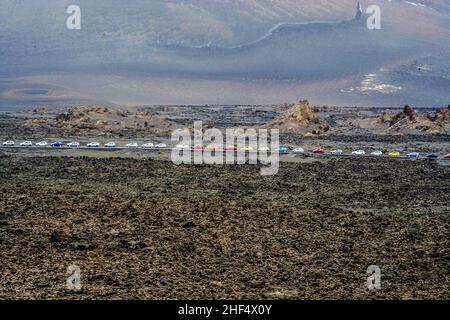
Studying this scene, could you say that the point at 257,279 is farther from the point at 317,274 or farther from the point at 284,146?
the point at 284,146

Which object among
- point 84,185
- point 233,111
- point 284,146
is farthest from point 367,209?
point 233,111

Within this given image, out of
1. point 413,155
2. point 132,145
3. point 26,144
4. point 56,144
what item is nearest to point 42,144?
point 26,144

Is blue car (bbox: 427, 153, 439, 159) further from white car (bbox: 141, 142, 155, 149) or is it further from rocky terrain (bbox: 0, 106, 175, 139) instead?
rocky terrain (bbox: 0, 106, 175, 139)

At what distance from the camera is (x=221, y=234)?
67.1ft

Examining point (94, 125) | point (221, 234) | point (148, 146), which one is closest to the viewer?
point (221, 234)

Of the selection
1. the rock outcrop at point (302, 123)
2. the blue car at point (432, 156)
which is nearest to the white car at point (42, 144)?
the rock outcrop at point (302, 123)

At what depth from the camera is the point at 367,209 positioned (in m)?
25.2

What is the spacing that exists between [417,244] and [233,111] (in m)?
69.0

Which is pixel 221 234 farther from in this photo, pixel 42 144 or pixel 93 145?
pixel 42 144

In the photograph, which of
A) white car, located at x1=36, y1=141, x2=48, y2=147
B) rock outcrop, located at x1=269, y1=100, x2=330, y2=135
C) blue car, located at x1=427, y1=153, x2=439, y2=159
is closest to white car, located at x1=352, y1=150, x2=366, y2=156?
blue car, located at x1=427, y1=153, x2=439, y2=159

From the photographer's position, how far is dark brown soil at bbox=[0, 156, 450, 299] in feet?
52.0

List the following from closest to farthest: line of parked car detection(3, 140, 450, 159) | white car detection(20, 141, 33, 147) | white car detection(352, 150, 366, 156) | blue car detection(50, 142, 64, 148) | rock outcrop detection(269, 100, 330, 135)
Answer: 1. line of parked car detection(3, 140, 450, 159)
2. white car detection(352, 150, 366, 156)
3. blue car detection(50, 142, 64, 148)
4. white car detection(20, 141, 33, 147)
5. rock outcrop detection(269, 100, 330, 135)

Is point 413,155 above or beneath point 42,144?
beneath
